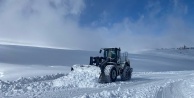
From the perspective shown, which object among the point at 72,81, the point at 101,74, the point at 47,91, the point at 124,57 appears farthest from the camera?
the point at 124,57

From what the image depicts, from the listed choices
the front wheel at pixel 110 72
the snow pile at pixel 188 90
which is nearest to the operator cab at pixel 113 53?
the front wheel at pixel 110 72

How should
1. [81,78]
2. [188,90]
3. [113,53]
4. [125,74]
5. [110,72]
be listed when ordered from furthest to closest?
[125,74] < [113,53] < [110,72] < [81,78] < [188,90]

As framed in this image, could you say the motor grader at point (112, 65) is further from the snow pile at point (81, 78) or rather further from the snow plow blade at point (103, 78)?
the snow pile at point (81, 78)

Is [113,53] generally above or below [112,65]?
above

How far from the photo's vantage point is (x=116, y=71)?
17.6m

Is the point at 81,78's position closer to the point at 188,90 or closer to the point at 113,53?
the point at 113,53

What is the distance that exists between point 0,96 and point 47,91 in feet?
7.27

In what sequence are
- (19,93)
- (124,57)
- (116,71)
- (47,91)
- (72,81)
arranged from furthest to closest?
(124,57)
(116,71)
(72,81)
(47,91)
(19,93)

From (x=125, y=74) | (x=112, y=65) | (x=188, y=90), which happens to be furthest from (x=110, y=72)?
(x=188, y=90)

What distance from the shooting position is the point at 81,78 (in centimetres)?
1518

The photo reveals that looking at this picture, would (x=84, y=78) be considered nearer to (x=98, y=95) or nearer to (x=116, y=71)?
(x=116, y=71)

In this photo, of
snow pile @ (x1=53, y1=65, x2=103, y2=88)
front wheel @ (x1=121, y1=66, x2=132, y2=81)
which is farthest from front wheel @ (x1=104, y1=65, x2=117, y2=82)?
front wheel @ (x1=121, y1=66, x2=132, y2=81)

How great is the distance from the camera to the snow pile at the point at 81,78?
1413 centimetres

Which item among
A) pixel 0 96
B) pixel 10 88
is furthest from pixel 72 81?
pixel 0 96
